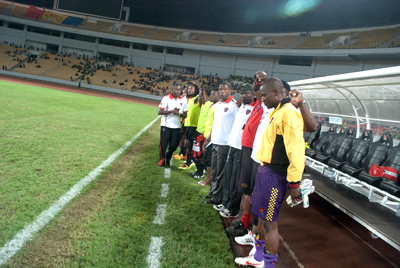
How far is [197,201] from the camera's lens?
4102mm

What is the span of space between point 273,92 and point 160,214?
2050mm

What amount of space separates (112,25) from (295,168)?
167 ft

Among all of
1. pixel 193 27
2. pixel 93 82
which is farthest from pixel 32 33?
pixel 193 27

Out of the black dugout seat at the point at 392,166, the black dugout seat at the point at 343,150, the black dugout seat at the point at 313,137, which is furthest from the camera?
the black dugout seat at the point at 313,137

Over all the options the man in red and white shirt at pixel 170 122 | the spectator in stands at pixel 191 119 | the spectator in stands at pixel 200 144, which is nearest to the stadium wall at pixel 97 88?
the spectator in stands at pixel 191 119

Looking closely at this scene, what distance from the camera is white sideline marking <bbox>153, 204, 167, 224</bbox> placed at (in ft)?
10.2

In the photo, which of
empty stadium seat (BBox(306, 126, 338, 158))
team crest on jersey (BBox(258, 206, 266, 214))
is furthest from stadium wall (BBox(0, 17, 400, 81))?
team crest on jersey (BBox(258, 206, 266, 214))

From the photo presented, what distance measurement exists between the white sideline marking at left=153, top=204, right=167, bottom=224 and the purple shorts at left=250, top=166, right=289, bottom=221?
1.26 meters

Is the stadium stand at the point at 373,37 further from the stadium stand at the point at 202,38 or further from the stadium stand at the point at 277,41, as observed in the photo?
the stadium stand at the point at 202,38

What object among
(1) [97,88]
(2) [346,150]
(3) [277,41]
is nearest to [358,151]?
(2) [346,150]

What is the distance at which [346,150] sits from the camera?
6590mm

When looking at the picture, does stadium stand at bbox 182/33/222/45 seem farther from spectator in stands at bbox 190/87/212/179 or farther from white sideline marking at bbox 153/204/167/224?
white sideline marking at bbox 153/204/167/224

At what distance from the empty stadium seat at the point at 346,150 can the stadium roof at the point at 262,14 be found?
28663mm

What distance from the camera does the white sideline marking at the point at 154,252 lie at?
2.31 meters
